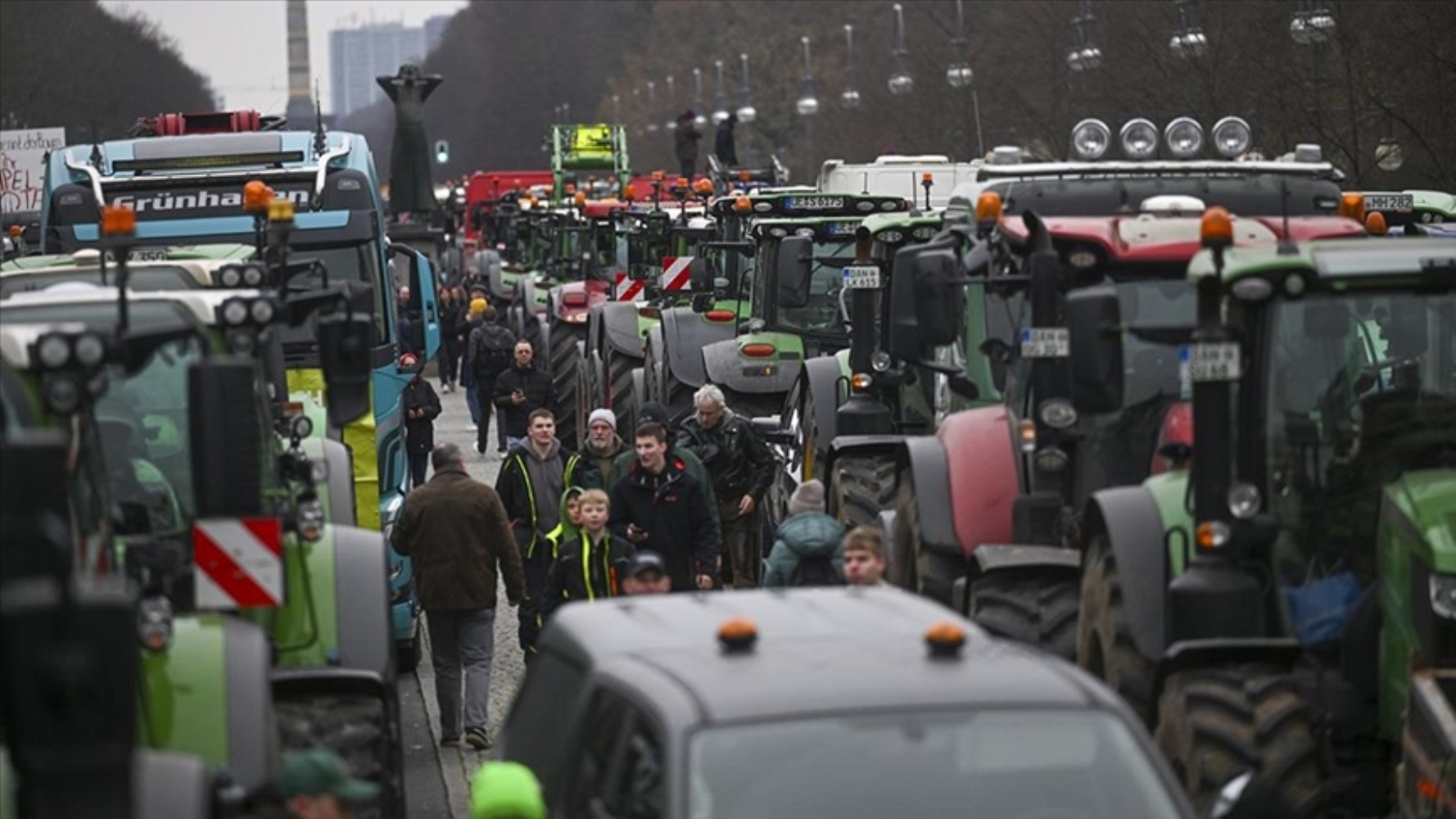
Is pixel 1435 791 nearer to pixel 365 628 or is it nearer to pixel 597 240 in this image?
pixel 365 628

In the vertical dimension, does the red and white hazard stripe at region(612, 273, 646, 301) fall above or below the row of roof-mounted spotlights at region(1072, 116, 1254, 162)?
below

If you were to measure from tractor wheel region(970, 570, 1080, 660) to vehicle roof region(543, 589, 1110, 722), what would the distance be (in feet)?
10.4

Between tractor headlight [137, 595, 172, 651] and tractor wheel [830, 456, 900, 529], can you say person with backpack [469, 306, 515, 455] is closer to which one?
tractor wheel [830, 456, 900, 529]

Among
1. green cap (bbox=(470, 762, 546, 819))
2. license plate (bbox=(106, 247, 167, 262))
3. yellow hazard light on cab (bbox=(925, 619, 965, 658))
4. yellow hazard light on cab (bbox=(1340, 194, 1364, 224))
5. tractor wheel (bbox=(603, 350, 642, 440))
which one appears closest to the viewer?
green cap (bbox=(470, 762, 546, 819))

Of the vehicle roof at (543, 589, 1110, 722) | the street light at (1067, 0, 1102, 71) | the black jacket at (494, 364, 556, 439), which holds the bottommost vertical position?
the black jacket at (494, 364, 556, 439)

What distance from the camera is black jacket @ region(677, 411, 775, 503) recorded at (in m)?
18.7

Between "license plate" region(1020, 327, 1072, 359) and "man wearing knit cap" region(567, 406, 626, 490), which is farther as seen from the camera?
"man wearing knit cap" region(567, 406, 626, 490)

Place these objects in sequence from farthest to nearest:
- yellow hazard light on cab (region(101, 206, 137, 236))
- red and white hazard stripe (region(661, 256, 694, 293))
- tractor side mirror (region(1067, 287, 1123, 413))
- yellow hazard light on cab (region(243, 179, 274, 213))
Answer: red and white hazard stripe (region(661, 256, 694, 293)) < yellow hazard light on cab (region(243, 179, 274, 213)) < tractor side mirror (region(1067, 287, 1123, 413)) < yellow hazard light on cab (region(101, 206, 137, 236))

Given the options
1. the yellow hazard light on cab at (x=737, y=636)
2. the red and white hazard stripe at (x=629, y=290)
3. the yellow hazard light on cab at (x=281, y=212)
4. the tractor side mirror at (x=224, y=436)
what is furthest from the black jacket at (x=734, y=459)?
the red and white hazard stripe at (x=629, y=290)

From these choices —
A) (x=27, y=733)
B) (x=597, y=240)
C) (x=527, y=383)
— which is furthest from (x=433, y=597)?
(x=597, y=240)

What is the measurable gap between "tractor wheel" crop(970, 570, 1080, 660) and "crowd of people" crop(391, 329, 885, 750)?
48 centimetres

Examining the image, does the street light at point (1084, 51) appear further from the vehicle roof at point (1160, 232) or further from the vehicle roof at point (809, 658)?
the vehicle roof at point (809, 658)

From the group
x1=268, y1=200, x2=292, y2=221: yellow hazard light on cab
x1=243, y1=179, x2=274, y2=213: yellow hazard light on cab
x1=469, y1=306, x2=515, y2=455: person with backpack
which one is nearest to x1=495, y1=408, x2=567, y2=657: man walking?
x1=243, y1=179, x2=274, y2=213: yellow hazard light on cab

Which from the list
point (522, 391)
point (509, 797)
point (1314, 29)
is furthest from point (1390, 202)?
point (509, 797)
